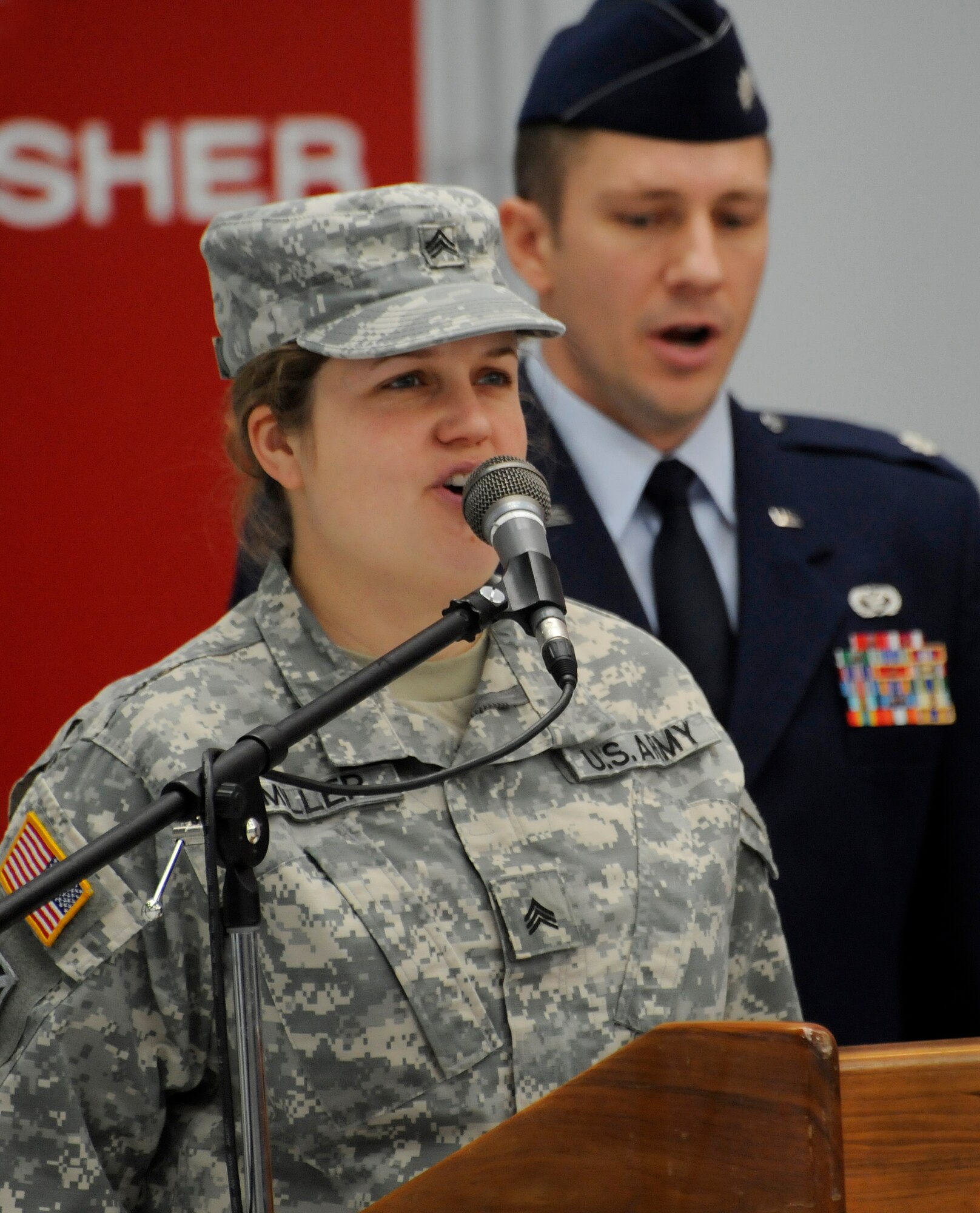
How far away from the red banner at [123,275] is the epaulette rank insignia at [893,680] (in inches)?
37.9

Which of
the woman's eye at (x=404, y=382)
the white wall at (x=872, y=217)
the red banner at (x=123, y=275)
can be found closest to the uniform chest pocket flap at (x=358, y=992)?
the woman's eye at (x=404, y=382)

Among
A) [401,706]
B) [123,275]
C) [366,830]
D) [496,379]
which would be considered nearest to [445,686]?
[401,706]

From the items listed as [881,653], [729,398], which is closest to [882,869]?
[881,653]

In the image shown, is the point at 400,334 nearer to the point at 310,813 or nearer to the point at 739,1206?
the point at 310,813

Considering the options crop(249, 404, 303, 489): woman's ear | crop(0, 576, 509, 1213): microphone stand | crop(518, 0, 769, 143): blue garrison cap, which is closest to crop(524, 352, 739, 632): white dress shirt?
crop(518, 0, 769, 143): blue garrison cap

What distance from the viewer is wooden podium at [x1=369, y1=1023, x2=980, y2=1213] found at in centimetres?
86

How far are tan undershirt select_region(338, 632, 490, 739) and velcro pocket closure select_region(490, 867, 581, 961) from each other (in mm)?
148

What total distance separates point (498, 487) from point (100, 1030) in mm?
540

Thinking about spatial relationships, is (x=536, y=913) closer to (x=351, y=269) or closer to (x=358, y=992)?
(x=358, y=992)

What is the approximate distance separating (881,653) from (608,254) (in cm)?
62

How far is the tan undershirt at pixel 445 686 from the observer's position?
145 centimetres

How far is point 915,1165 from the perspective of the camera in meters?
0.96

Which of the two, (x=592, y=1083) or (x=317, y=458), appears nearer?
(x=592, y=1083)

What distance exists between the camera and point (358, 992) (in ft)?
4.26
